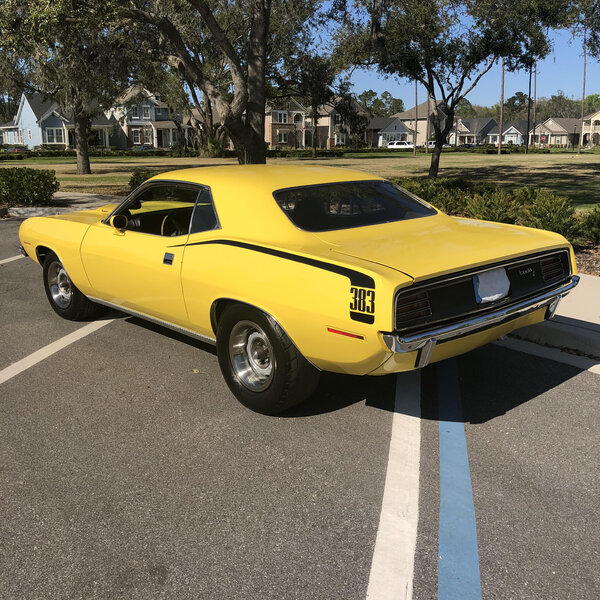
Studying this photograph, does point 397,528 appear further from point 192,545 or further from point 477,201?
point 477,201

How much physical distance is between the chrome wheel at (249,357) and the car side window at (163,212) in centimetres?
109

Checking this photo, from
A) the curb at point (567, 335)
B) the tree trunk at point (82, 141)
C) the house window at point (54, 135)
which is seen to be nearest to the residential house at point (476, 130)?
the house window at point (54, 135)

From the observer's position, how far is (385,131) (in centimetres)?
10762

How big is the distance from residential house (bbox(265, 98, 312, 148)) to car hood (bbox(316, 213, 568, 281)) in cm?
7955

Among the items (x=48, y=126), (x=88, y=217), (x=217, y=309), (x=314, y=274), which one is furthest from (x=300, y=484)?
(x=48, y=126)

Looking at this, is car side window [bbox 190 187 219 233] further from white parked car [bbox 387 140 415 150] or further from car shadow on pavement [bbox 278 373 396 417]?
white parked car [bbox 387 140 415 150]

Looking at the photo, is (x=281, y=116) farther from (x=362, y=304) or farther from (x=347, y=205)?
(x=362, y=304)

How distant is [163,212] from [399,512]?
12.4ft

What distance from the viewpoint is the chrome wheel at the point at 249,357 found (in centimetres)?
403

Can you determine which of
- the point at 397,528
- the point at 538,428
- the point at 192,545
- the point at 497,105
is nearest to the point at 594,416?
the point at 538,428

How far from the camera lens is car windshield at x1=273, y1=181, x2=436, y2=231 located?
13.7 feet

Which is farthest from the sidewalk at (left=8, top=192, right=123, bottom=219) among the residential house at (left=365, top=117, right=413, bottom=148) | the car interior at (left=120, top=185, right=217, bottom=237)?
the residential house at (left=365, top=117, right=413, bottom=148)

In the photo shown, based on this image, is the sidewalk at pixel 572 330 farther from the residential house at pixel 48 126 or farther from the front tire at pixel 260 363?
the residential house at pixel 48 126

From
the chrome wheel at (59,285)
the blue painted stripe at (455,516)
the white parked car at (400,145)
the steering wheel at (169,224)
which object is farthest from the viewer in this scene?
the white parked car at (400,145)
